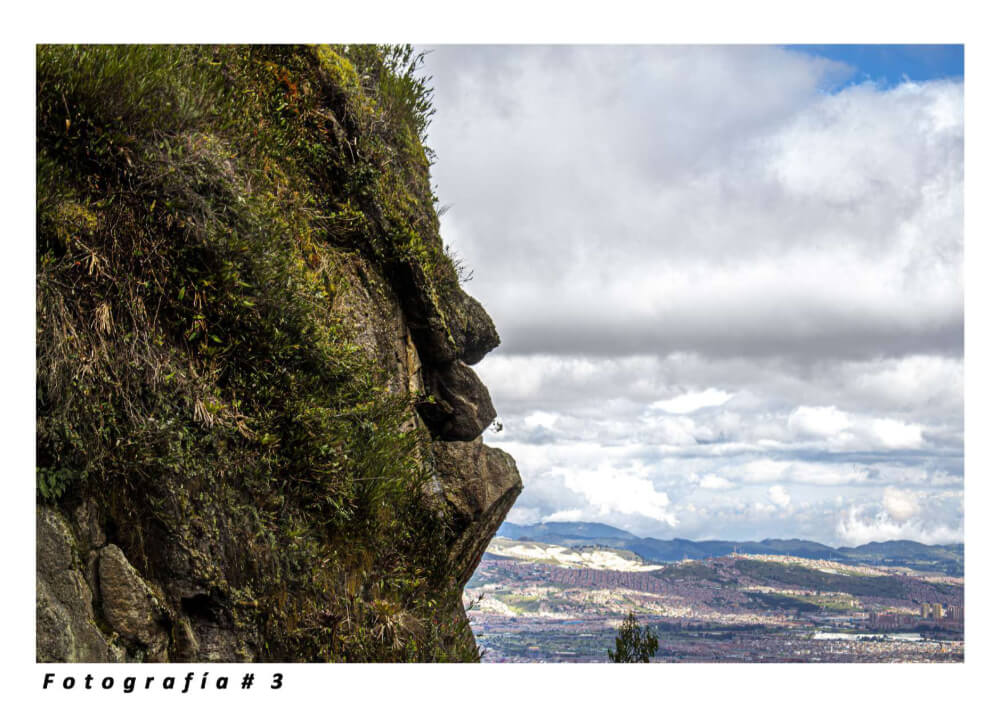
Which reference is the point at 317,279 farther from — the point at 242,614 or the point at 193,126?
the point at 242,614

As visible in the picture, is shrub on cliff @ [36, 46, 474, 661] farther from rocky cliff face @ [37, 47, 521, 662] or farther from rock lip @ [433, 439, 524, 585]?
rock lip @ [433, 439, 524, 585]

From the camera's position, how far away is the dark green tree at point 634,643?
49.4ft

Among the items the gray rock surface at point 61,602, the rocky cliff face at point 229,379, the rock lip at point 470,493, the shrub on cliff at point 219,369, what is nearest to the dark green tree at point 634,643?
the rock lip at point 470,493

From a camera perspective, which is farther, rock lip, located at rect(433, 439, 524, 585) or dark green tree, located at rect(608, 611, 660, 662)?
dark green tree, located at rect(608, 611, 660, 662)

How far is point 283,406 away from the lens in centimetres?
862

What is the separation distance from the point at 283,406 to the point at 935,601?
34.0 meters

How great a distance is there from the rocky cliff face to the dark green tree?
15.1ft

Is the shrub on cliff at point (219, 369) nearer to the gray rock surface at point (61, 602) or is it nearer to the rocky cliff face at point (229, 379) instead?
the rocky cliff face at point (229, 379)

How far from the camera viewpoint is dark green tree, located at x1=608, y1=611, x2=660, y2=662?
593 inches

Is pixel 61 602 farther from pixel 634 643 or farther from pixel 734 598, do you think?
pixel 734 598

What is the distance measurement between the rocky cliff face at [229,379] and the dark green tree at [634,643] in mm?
4604

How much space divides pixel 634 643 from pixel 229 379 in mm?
11185

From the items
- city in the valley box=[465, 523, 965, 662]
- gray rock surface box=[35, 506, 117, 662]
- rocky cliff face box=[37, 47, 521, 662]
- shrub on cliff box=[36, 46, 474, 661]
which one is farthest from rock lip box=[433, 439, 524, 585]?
city in the valley box=[465, 523, 965, 662]

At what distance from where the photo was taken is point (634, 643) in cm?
1559
